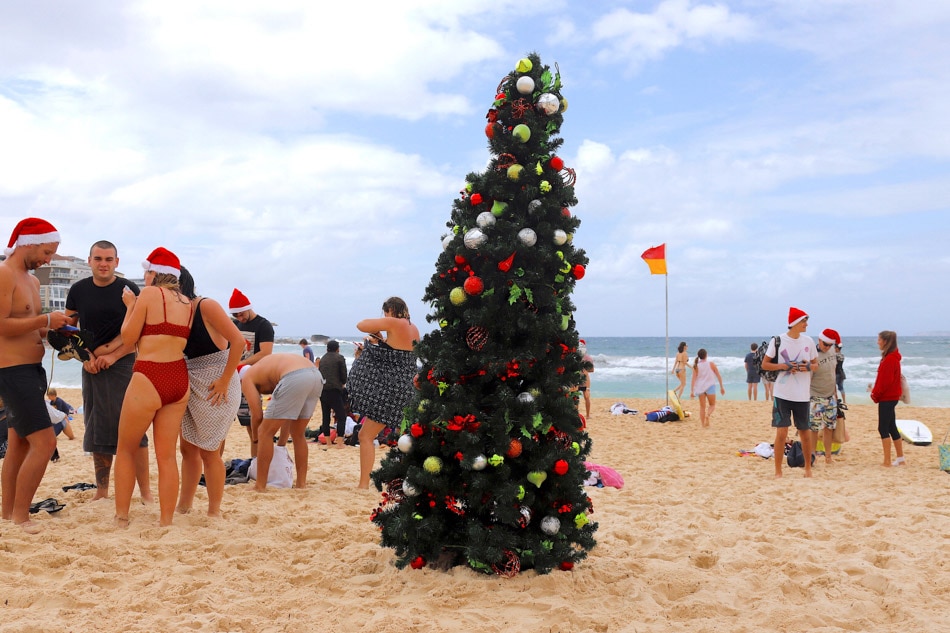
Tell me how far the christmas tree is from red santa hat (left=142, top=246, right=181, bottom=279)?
1.90 meters

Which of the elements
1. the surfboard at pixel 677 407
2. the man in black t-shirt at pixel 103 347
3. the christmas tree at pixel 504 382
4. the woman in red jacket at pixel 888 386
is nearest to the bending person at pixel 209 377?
the man in black t-shirt at pixel 103 347

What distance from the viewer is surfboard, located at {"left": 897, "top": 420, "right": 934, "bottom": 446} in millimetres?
10016

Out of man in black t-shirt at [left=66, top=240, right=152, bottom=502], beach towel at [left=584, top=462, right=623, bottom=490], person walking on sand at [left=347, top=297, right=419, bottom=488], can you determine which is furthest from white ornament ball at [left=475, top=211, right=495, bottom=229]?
beach towel at [left=584, top=462, right=623, bottom=490]

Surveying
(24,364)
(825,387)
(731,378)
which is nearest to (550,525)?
(24,364)

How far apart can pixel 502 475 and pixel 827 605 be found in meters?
1.74

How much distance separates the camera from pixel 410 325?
592 centimetres

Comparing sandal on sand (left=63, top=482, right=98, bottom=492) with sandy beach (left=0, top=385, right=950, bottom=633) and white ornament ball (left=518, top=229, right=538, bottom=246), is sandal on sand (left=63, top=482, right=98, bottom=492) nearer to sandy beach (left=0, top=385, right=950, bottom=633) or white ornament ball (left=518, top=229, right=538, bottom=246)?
sandy beach (left=0, top=385, right=950, bottom=633)

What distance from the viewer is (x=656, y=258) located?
1652cm

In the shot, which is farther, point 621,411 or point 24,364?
point 621,411

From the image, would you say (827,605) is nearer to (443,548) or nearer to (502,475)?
(502,475)

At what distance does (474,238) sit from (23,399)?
126 inches

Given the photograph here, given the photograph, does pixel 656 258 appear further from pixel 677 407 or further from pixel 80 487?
pixel 80 487

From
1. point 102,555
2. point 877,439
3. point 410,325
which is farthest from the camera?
point 877,439

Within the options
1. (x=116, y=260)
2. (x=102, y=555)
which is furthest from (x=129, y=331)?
(x=102, y=555)
